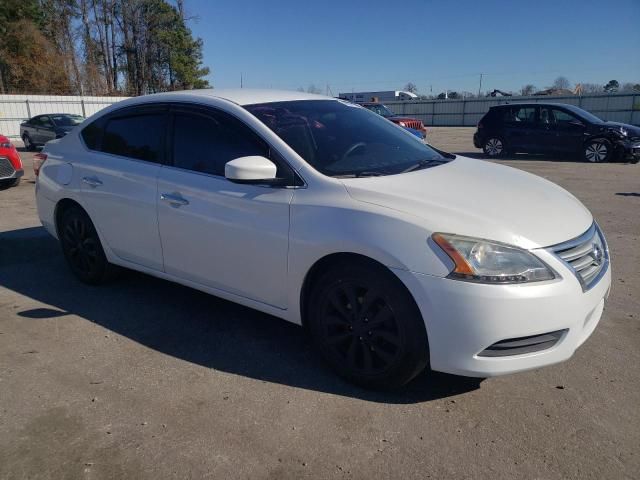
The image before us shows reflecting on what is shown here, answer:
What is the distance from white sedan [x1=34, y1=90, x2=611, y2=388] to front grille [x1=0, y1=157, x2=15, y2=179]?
22.3 ft

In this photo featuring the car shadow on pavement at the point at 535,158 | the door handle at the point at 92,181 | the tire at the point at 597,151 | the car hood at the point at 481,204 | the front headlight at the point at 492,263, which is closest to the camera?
the front headlight at the point at 492,263

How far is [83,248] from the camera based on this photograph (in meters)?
4.55

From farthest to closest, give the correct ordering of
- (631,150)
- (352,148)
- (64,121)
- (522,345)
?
(64,121)
(631,150)
(352,148)
(522,345)

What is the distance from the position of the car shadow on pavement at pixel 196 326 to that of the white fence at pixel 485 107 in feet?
115

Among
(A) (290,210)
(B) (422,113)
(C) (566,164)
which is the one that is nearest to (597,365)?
(A) (290,210)

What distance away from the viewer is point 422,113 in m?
42.7

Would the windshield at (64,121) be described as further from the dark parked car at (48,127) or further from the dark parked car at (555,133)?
the dark parked car at (555,133)

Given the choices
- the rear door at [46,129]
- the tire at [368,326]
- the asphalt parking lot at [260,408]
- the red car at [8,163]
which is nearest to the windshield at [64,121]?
the rear door at [46,129]

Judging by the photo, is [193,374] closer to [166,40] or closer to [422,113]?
[422,113]

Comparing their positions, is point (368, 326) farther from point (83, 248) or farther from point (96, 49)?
point (96, 49)

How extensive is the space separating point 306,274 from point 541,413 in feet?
4.79

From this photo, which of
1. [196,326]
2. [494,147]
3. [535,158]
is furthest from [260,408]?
[535,158]

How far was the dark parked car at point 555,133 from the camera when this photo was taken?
13.8m

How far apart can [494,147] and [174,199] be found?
13.9 metres
